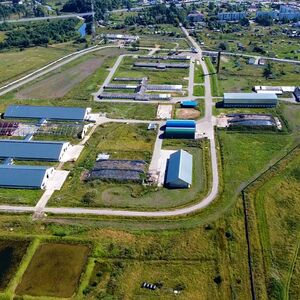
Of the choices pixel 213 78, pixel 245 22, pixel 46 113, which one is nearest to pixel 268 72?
pixel 213 78

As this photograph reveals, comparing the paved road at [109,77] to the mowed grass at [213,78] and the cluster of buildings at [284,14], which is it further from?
the cluster of buildings at [284,14]

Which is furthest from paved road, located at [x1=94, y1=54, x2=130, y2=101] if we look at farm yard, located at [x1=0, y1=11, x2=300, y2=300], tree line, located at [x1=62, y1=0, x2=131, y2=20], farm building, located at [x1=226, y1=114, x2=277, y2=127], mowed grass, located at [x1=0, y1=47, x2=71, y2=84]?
tree line, located at [x1=62, y1=0, x2=131, y2=20]

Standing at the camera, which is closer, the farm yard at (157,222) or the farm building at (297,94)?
the farm yard at (157,222)

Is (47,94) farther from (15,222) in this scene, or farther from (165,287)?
(165,287)

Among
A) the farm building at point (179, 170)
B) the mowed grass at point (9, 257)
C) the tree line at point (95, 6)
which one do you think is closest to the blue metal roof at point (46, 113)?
the farm building at point (179, 170)

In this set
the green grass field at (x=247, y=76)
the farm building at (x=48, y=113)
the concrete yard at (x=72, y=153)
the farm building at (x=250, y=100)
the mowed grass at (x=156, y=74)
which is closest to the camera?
the concrete yard at (x=72, y=153)
